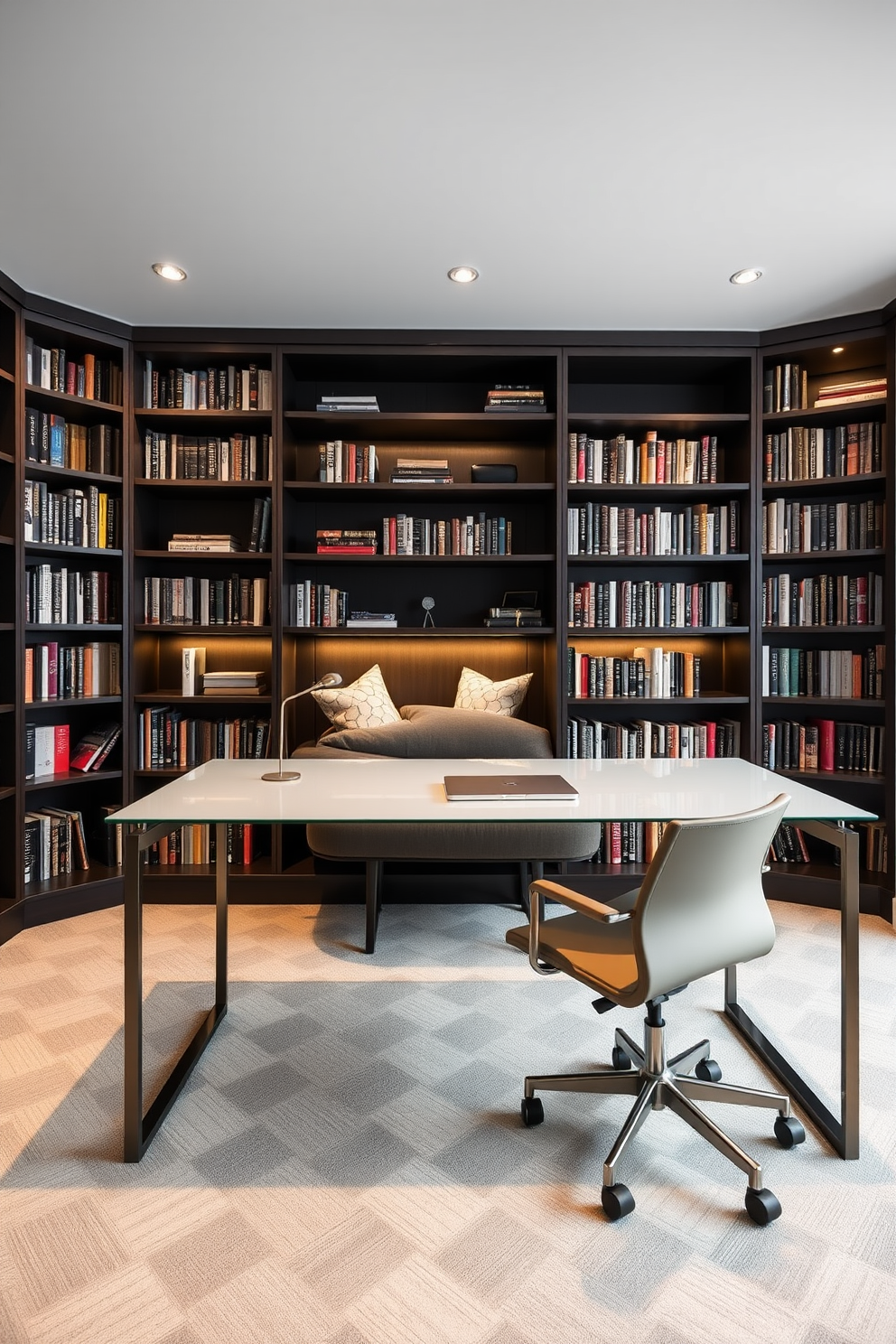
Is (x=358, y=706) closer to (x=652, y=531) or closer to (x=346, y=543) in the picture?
(x=346, y=543)

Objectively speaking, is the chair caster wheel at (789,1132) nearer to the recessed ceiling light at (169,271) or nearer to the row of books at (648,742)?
the row of books at (648,742)

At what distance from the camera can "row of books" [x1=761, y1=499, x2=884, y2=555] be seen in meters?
3.44

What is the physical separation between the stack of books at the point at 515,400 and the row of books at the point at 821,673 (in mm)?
1613

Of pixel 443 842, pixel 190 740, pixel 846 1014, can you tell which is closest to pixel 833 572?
pixel 443 842

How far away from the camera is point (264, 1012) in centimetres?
244

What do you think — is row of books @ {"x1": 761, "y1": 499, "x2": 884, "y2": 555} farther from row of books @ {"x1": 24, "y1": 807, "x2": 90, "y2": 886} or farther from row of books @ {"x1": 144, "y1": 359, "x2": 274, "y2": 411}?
row of books @ {"x1": 24, "y1": 807, "x2": 90, "y2": 886}

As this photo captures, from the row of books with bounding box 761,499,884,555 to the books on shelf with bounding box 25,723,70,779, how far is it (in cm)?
340

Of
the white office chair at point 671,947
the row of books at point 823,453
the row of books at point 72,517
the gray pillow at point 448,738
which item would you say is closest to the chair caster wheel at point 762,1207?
the white office chair at point 671,947

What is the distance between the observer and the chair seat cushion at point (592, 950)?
1.61m

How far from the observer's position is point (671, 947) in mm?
1570

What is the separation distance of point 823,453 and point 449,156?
223 cm

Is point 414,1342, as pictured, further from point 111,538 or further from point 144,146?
point 111,538

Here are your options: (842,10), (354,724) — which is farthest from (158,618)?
(842,10)

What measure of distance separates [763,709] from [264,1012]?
2787 millimetres
